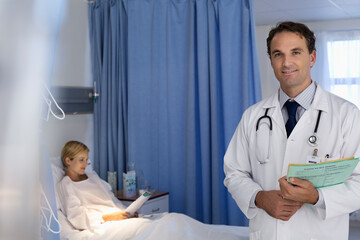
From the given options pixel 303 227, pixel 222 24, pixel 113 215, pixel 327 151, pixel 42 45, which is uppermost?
pixel 222 24

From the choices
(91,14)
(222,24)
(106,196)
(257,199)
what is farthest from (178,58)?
(257,199)

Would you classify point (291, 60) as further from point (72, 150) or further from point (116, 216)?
point (72, 150)

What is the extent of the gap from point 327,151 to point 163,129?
237 centimetres

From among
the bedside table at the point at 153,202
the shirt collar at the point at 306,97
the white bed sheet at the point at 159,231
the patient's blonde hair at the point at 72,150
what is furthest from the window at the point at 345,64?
the shirt collar at the point at 306,97

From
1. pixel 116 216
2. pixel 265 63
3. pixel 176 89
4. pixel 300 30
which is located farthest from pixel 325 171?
pixel 265 63

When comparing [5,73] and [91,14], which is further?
[91,14]

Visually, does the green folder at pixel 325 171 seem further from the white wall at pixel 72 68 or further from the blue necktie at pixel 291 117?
the white wall at pixel 72 68

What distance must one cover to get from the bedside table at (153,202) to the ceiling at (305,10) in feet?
7.86

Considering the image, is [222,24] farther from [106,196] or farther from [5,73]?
[5,73]

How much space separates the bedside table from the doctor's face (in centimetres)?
214

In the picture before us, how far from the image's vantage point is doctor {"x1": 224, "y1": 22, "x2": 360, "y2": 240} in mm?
1949

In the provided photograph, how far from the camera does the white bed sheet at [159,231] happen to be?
293cm

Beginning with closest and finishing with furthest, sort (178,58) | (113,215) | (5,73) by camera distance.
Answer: (5,73) → (113,215) → (178,58)

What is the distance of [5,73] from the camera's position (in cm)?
139
